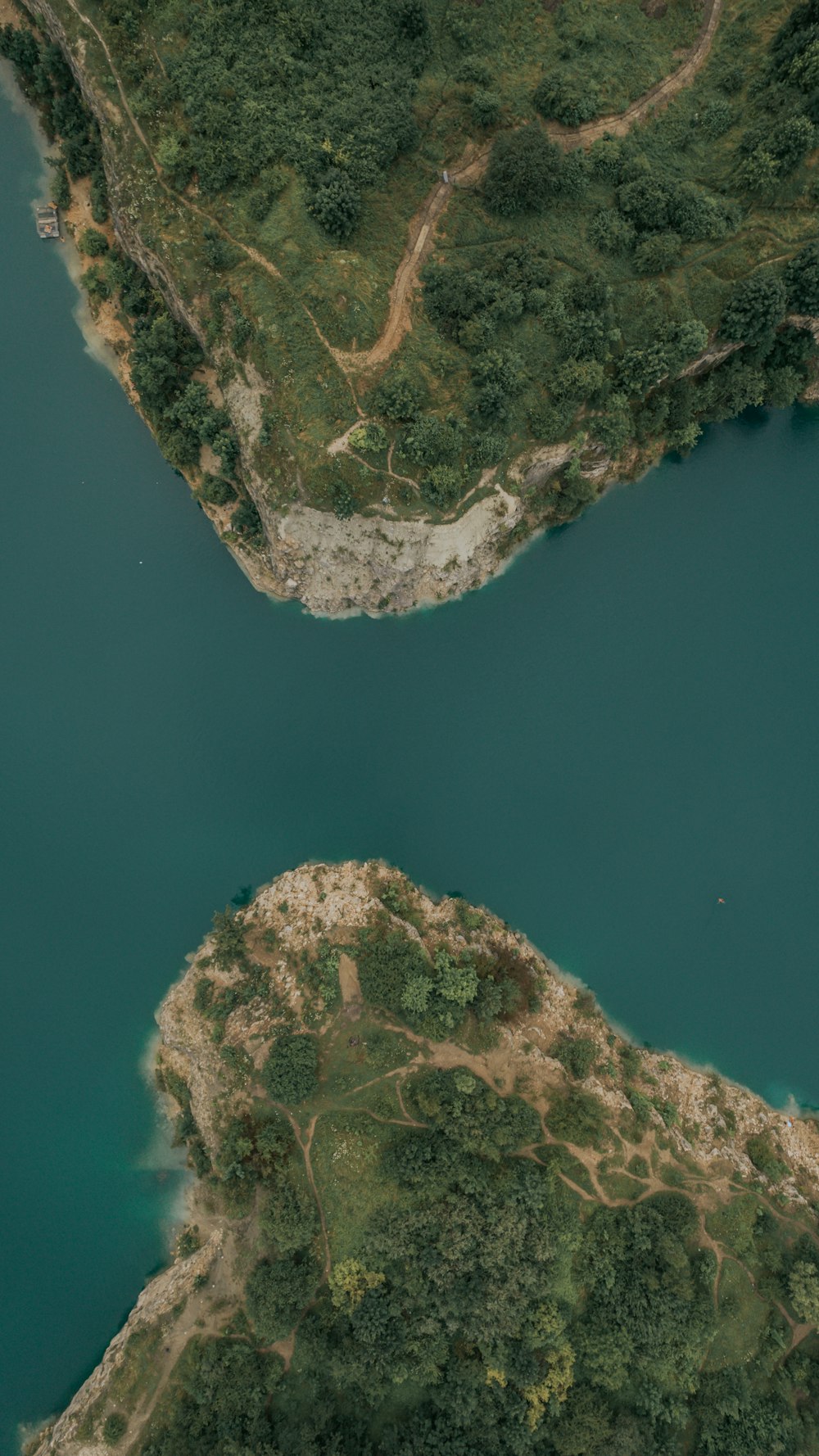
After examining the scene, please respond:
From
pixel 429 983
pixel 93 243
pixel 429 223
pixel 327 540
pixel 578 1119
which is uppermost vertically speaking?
pixel 93 243

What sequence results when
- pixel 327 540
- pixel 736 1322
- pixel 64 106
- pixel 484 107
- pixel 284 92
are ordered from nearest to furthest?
pixel 736 1322 < pixel 484 107 < pixel 284 92 < pixel 327 540 < pixel 64 106

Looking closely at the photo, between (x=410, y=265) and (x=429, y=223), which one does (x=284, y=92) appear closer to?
(x=429, y=223)

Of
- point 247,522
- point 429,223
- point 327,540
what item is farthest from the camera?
point 247,522

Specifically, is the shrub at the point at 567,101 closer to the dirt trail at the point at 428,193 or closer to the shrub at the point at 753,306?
the dirt trail at the point at 428,193

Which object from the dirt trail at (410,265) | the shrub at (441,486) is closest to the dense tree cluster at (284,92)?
the dirt trail at (410,265)

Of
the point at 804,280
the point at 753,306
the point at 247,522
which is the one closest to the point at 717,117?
the point at 804,280

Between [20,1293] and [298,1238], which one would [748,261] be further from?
[20,1293]

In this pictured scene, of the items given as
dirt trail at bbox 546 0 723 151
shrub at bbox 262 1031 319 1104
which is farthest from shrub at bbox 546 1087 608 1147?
dirt trail at bbox 546 0 723 151

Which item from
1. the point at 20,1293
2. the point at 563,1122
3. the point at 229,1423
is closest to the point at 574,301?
the point at 563,1122
